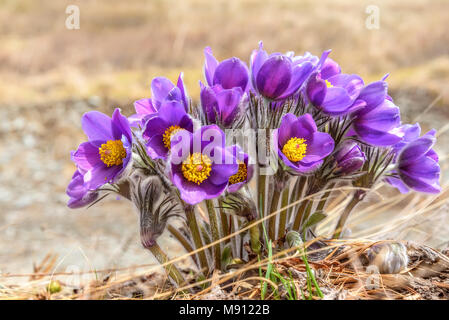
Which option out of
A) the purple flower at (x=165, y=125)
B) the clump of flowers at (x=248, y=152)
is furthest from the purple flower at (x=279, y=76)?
the purple flower at (x=165, y=125)

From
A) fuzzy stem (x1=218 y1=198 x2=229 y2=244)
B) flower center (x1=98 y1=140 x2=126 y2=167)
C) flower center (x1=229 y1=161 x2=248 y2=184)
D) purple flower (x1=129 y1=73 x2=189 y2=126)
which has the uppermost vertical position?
purple flower (x1=129 y1=73 x2=189 y2=126)

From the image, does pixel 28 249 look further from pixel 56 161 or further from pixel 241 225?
pixel 241 225

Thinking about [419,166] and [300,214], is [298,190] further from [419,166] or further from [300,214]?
[419,166]

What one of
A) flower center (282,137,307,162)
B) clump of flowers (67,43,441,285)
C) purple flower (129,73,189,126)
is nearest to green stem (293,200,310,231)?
clump of flowers (67,43,441,285)

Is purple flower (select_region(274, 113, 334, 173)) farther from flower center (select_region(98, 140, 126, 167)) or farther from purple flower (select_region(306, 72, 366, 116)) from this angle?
flower center (select_region(98, 140, 126, 167))

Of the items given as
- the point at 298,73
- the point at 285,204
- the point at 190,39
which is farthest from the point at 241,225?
the point at 190,39

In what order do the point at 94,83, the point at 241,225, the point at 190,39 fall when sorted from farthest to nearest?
the point at 190,39, the point at 94,83, the point at 241,225
